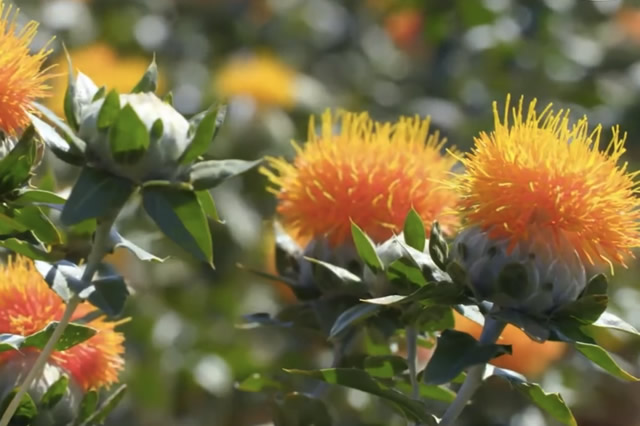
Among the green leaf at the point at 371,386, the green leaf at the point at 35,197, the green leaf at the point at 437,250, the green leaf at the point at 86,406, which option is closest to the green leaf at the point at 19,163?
the green leaf at the point at 35,197

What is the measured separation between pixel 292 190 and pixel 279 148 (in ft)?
9.04

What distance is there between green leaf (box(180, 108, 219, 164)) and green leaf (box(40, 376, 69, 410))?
15.4 inches

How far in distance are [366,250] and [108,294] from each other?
391 millimetres

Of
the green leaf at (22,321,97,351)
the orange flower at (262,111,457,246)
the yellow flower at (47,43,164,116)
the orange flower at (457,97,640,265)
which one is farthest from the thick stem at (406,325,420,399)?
the yellow flower at (47,43,164,116)

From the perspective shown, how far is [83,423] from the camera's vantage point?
71.2 inches

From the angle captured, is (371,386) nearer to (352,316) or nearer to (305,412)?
(352,316)

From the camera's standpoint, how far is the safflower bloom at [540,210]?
1692 millimetres

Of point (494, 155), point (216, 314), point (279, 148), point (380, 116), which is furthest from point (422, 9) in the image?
point (494, 155)

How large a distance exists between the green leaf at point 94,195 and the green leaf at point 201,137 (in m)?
0.09

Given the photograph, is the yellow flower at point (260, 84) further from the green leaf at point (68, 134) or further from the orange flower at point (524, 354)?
the green leaf at point (68, 134)

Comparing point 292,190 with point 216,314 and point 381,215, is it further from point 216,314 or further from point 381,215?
point 216,314

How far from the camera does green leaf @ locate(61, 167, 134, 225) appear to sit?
1.54 m

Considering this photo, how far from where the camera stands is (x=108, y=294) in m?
1.70

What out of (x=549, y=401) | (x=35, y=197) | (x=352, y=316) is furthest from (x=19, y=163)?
(x=549, y=401)
